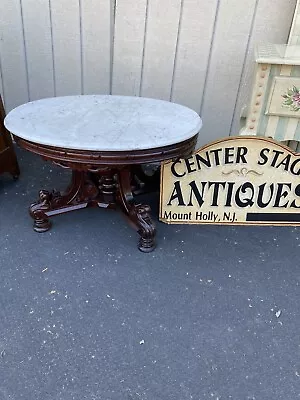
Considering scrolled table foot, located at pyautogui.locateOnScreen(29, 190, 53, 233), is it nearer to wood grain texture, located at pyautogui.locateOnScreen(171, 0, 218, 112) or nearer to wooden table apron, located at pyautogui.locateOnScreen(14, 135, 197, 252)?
wooden table apron, located at pyautogui.locateOnScreen(14, 135, 197, 252)

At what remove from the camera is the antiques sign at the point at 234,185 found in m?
1.47

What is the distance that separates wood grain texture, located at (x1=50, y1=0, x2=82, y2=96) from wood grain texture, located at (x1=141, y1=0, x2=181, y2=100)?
0.37m

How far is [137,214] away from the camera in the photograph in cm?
143

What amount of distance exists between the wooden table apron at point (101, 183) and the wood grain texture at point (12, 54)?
906 mm

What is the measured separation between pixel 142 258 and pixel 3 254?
54 centimetres

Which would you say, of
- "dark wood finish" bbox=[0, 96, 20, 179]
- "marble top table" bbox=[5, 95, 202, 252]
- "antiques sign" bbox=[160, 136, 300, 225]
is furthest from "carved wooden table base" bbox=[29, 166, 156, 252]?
"dark wood finish" bbox=[0, 96, 20, 179]

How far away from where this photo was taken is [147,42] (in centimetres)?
183

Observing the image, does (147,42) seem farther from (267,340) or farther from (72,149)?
(267,340)

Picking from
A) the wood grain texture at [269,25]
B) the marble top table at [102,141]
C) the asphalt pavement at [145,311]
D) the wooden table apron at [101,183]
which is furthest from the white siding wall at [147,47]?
the asphalt pavement at [145,311]

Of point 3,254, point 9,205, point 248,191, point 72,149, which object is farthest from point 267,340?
point 9,205

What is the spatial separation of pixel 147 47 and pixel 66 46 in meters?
0.44

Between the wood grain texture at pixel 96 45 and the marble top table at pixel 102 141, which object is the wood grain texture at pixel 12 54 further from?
the marble top table at pixel 102 141

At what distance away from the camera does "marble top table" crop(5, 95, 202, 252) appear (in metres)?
1.17

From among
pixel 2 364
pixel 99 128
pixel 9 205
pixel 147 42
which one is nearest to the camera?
pixel 2 364
